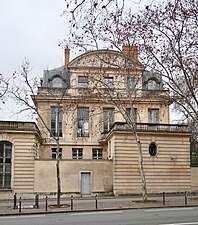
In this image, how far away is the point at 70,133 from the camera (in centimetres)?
4797

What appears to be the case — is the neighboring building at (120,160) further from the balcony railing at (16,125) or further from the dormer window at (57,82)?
the dormer window at (57,82)

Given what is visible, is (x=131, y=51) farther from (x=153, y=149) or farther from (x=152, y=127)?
(x=153, y=149)

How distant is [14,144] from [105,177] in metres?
8.66

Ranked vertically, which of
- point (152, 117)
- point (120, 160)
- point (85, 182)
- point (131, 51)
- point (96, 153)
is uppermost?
point (131, 51)

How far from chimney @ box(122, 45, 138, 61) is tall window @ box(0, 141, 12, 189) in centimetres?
1362

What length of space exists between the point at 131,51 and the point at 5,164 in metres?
15.2

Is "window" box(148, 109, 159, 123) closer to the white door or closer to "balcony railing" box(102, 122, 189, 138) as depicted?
"balcony railing" box(102, 122, 189, 138)

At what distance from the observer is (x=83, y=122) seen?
1893 inches

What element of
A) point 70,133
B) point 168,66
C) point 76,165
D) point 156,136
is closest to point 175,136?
point 156,136

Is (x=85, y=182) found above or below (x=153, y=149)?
below

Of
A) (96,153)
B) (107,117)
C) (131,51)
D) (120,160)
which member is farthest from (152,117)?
(131,51)

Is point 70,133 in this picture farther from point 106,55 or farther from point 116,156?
point 106,55

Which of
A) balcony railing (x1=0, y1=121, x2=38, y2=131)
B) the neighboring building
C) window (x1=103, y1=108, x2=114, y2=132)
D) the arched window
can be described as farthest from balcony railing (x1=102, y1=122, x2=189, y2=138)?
the arched window

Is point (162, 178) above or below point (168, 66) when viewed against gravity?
below
